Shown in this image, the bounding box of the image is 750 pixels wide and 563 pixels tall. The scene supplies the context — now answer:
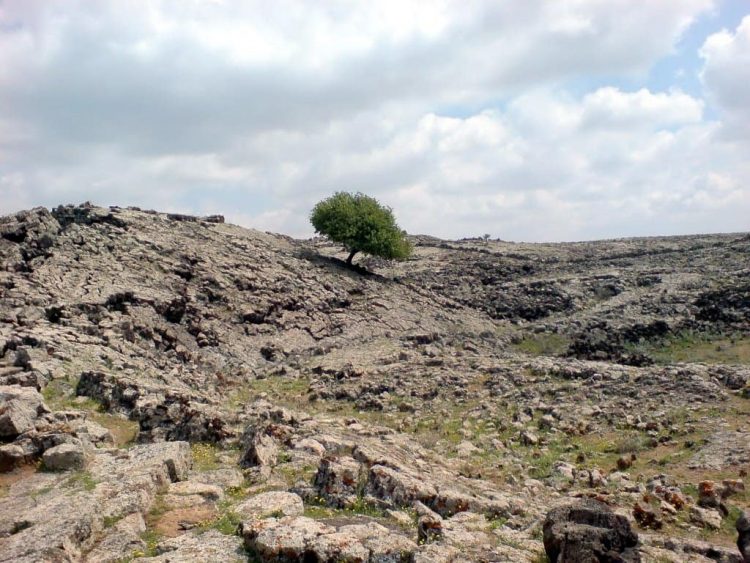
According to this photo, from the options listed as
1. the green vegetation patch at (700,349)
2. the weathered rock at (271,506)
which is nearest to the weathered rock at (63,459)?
the weathered rock at (271,506)

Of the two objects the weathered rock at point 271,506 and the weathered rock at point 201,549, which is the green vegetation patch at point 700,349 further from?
the weathered rock at point 201,549

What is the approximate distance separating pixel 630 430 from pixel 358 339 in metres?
17.7

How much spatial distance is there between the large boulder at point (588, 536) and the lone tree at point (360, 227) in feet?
121

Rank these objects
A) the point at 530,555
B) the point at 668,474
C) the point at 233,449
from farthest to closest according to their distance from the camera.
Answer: the point at 668,474, the point at 233,449, the point at 530,555

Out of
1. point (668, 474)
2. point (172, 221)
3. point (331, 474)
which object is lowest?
point (668, 474)

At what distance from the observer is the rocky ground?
10078 millimetres

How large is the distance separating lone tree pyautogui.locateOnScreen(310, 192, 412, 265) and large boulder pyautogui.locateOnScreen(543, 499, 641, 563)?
36.9 metres

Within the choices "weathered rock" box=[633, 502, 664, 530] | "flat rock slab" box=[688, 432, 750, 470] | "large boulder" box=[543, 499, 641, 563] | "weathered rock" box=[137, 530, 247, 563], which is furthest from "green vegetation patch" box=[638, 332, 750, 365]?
"weathered rock" box=[137, 530, 247, 563]

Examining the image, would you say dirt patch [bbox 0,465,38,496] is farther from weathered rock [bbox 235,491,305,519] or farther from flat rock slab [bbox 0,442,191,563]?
weathered rock [bbox 235,491,305,519]

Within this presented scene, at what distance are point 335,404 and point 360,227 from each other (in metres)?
24.7

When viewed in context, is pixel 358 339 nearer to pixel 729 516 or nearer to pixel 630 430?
pixel 630 430

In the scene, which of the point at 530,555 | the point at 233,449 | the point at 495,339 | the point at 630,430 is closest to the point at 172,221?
the point at 495,339

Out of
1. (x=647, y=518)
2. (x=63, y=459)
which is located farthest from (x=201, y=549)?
(x=647, y=518)

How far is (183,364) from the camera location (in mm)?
24969
